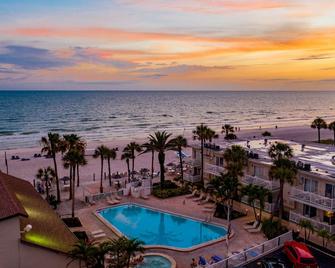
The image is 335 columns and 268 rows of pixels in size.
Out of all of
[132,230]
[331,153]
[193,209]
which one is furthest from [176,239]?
[331,153]

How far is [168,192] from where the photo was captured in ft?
129

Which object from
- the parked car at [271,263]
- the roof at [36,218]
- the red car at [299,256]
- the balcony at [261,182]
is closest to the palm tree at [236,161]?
the balcony at [261,182]

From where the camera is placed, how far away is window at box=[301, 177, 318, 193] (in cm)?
2875

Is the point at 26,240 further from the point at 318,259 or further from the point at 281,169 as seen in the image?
the point at 281,169

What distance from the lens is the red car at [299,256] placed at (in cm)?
2170

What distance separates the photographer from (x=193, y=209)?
34906 mm

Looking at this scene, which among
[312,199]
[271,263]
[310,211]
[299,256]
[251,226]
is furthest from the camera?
[251,226]

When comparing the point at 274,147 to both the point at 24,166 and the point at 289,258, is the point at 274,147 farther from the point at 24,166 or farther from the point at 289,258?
the point at 24,166

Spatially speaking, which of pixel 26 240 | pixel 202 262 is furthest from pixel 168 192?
pixel 26 240

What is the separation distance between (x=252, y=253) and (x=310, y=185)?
8868mm

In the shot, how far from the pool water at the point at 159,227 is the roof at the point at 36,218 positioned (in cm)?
726

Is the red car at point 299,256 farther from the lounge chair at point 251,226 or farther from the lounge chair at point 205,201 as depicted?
the lounge chair at point 205,201

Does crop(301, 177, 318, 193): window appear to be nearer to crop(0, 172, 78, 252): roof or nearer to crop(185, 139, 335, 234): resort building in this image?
crop(185, 139, 335, 234): resort building

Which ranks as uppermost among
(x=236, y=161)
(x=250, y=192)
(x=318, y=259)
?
(x=236, y=161)
